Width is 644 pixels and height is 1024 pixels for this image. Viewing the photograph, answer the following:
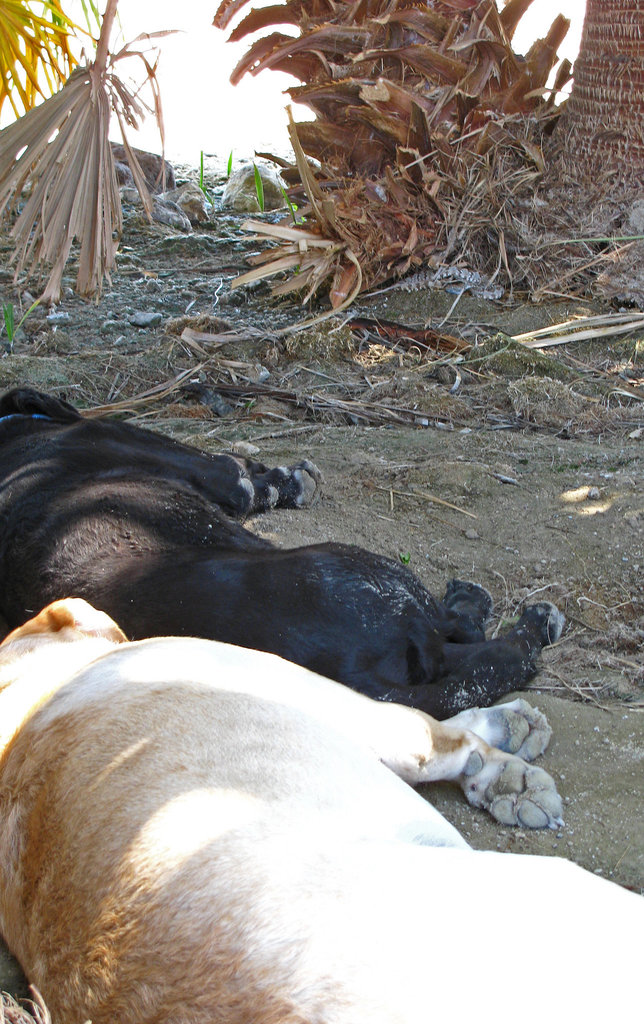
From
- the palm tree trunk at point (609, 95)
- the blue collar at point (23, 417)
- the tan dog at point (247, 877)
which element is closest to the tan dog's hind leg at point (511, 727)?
the tan dog at point (247, 877)

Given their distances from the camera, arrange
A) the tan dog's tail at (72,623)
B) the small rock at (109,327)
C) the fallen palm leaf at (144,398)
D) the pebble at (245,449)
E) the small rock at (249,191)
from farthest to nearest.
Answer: the small rock at (249,191) → the small rock at (109,327) → the fallen palm leaf at (144,398) → the pebble at (245,449) → the tan dog's tail at (72,623)

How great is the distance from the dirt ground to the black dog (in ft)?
0.94

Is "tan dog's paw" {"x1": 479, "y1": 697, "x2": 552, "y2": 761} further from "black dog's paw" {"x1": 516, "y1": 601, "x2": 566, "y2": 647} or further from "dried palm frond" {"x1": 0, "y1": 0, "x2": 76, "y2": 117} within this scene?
"dried palm frond" {"x1": 0, "y1": 0, "x2": 76, "y2": 117}

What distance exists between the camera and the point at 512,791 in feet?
8.93

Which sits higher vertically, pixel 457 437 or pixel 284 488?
pixel 457 437

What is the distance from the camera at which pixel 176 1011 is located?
141 centimetres

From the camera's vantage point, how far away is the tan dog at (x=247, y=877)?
135cm

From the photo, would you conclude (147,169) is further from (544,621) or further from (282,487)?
(544,621)

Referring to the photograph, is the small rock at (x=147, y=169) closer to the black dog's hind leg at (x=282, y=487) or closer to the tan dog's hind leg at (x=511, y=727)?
the black dog's hind leg at (x=282, y=487)

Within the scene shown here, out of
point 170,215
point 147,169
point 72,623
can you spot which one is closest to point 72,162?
point 72,623

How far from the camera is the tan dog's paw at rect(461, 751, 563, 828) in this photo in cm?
264

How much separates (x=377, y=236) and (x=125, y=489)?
4050 millimetres

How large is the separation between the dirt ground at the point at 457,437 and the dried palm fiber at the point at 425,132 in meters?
0.44

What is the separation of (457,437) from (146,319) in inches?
124
